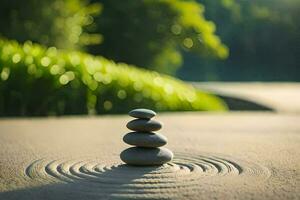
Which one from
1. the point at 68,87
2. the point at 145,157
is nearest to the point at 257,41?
the point at 68,87

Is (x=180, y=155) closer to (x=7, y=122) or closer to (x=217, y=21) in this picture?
(x=7, y=122)

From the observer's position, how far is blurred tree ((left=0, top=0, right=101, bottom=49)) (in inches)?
523

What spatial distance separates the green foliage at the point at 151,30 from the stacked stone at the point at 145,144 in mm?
13954

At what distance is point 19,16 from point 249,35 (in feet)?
76.5

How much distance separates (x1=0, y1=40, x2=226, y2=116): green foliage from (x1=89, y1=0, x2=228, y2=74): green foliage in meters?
7.52

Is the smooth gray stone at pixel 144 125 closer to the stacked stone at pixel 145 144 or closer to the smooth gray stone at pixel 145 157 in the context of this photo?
the stacked stone at pixel 145 144

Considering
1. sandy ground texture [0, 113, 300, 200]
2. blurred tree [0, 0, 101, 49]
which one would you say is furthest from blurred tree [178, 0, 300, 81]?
sandy ground texture [0, 113, 300, 200]

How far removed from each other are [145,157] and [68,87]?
5.40 metres

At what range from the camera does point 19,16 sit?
1371 cm

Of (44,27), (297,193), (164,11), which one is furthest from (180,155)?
(164,11)

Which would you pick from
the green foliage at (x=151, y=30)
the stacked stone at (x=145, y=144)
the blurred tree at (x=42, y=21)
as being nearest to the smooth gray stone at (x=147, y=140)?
the stacked stone at (x=145, y=144)

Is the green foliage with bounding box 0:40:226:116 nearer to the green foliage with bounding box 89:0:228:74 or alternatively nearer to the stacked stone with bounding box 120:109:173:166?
the stacked stone with bounding box 120:109:173:166

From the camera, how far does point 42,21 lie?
13367mm

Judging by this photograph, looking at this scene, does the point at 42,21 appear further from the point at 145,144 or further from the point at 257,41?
the point at 257,41
